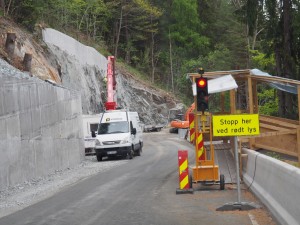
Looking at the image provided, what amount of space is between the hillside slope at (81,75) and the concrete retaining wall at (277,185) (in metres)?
19.2

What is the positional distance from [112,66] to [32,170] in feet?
74.5

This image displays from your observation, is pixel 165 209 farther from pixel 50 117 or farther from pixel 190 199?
pixel 50 117

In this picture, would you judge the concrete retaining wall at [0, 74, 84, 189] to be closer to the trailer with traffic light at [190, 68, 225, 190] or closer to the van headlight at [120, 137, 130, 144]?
the van headlight at [120, 137, 130, 144]

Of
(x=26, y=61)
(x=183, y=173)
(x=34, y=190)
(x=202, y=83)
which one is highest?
(x=26, y=61)

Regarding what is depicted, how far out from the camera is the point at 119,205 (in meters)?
12.0

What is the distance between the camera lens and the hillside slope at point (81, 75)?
1326 inches

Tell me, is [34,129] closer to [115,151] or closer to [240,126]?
[115,151]

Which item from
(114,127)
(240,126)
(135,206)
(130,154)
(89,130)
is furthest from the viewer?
(89,130)

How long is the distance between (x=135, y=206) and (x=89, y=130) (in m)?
22.6

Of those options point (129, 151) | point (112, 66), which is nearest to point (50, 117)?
point (129, 151)

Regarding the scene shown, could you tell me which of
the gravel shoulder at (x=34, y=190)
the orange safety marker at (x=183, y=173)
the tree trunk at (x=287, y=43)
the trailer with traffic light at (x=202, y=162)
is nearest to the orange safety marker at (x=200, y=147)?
the trailer with traffic light at (x=202, y=162)

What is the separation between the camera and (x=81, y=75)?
48.4m

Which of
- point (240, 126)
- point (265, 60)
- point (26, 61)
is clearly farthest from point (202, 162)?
point (265, 60)

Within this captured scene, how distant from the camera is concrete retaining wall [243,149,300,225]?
767cm
